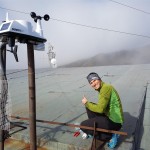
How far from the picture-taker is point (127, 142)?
372 cm

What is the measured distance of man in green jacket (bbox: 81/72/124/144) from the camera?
3.41 meters

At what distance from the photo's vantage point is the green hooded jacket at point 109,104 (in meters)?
3.40

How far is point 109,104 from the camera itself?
3.53m

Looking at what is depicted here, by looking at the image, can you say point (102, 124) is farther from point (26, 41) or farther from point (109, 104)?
point (26, 41)

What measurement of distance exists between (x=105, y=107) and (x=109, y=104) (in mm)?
126

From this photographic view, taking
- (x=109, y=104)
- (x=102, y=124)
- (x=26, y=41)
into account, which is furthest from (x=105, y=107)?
(x=26, y=41)

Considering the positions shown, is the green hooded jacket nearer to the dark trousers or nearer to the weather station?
the dark trousers

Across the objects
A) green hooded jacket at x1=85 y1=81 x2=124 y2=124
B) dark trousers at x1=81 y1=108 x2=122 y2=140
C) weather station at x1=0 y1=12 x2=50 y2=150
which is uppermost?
weather station at x1=0 y1=12 x2=50 y2=150

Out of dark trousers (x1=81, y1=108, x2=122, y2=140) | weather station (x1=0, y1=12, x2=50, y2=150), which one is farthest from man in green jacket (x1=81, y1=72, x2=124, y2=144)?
weather station (x1=0, y1=12, x2=50, y2=150)

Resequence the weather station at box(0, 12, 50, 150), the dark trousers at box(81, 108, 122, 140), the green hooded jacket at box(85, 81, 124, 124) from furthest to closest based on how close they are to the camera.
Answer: the dark trousers at box(81, 108, 122, 140) < the green hooded jacket at box(85, 81, 124, 124) < the weather station at box(0, 12, 50, 150)

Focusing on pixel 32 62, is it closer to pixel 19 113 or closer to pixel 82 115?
pixel 82 115

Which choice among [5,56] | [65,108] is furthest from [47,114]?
[5,56]

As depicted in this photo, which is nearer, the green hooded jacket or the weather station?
the weather station

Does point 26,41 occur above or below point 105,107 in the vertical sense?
above
